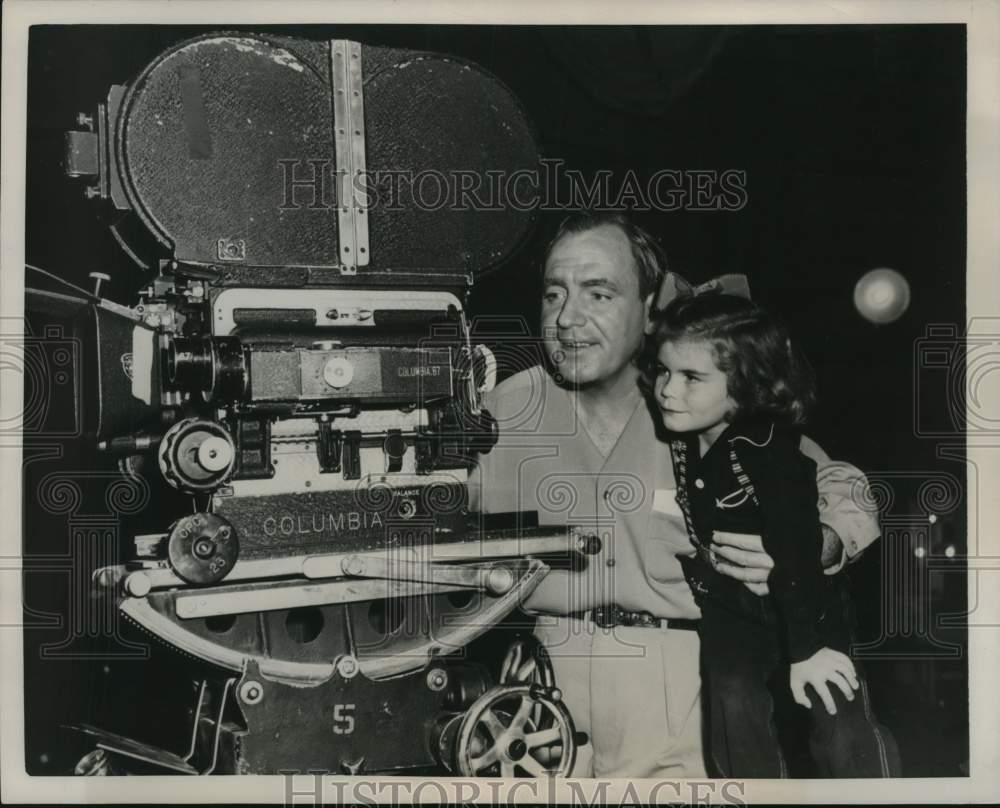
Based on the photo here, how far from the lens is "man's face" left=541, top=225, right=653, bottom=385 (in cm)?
234

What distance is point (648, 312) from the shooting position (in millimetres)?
2355

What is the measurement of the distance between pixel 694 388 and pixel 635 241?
1.21ft

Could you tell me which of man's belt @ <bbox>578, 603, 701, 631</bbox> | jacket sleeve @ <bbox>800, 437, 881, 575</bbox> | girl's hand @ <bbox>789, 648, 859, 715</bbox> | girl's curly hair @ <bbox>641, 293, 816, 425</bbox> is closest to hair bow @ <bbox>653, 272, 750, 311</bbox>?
girl's curly hair @ <bbox>641, 293, 816, 425</bbox>

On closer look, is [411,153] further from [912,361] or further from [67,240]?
[912,361]

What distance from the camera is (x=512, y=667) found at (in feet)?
7.73

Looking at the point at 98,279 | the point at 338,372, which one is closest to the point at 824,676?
the point at 338,372

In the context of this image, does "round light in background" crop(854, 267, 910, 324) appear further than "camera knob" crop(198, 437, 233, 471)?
Yes

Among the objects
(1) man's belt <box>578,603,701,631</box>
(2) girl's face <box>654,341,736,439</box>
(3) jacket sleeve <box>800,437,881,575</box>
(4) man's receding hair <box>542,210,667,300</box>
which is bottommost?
(1) man's belt <box>578,603,701,631</box>

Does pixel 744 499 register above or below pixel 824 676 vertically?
above

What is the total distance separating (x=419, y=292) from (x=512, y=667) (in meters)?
0.90

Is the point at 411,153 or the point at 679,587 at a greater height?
the point at 411,153

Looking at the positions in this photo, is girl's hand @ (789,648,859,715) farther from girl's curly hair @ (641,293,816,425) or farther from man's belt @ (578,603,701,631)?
girl's curly hair @ (641,293,816,425)

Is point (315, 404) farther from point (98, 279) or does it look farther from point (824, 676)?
point (824, 676)

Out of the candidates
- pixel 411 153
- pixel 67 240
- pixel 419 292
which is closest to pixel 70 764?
pixel 67 240
